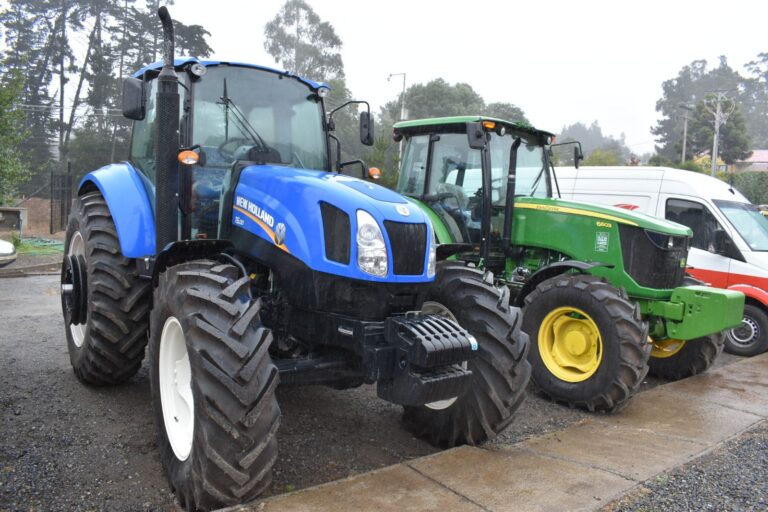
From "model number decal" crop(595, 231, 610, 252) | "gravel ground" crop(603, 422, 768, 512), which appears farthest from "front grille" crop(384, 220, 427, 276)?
"model number decal" crop(595, 231, 610, 252)

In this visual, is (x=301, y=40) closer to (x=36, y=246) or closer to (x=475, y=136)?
(x=36, y=246)

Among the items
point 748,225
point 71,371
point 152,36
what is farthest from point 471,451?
point 152,36

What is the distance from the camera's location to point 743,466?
4059 mm

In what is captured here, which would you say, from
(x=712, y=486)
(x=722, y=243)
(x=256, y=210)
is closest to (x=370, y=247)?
(x=256, y=210)

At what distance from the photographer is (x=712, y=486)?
366 cm

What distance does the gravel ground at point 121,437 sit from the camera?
3.28 metres

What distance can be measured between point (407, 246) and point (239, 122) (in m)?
1.63

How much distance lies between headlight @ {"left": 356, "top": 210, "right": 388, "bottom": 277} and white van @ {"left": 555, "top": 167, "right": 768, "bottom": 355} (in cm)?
656

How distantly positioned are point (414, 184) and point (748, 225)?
16.3 ft

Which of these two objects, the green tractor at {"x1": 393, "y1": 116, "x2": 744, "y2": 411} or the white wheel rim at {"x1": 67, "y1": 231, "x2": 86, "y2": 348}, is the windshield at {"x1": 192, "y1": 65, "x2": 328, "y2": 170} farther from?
the white wheel rim at {"x1": 67, "y1": 231, "x2": 86, "y2": 348}

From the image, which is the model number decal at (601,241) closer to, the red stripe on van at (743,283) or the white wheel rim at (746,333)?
the red stripe on van at (743,283)

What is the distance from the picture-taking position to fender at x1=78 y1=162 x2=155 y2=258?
13.9 ft

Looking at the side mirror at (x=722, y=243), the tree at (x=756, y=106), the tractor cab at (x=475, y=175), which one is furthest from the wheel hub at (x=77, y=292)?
the tree at (x=756, y=106)

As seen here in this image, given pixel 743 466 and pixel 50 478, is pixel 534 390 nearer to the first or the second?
pixel 743 466
